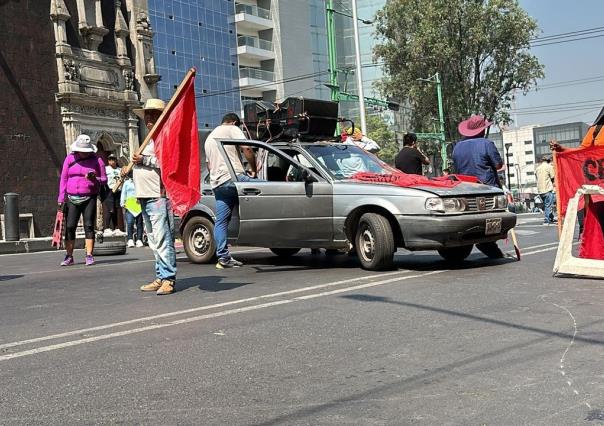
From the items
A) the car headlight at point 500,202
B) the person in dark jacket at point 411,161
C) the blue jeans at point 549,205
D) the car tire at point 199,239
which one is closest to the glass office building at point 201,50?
the blue jeans at point 549,205

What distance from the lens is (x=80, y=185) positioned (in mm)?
10359

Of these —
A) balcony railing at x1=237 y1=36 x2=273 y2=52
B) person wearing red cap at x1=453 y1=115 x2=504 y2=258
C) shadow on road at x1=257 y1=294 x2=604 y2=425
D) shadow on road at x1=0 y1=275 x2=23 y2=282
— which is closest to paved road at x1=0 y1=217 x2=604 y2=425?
shadow on road at x1=257 y1=294 x2=604 y2=425

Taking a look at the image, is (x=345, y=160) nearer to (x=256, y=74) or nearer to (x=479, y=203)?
(x=479, y=203)

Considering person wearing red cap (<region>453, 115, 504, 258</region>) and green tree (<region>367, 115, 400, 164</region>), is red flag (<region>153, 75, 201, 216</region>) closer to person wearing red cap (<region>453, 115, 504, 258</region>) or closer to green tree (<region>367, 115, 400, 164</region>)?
person wearing red cap (<region>453, 115, 504, 258</region>)

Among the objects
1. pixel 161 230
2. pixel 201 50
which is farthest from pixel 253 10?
pixel 161 230

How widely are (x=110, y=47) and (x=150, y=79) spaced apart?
2172mm

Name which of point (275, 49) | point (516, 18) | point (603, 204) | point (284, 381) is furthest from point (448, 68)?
point (284, 381)

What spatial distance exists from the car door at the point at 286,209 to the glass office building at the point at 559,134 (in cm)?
13387

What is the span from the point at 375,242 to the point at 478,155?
2.49 m

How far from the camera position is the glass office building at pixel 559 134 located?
13638 cm

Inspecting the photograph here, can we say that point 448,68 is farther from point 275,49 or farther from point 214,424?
point 214,424

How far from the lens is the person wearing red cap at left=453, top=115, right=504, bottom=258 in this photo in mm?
9273

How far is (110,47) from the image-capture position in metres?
26.9

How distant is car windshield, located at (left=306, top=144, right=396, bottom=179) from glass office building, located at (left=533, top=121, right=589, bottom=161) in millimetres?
133059
